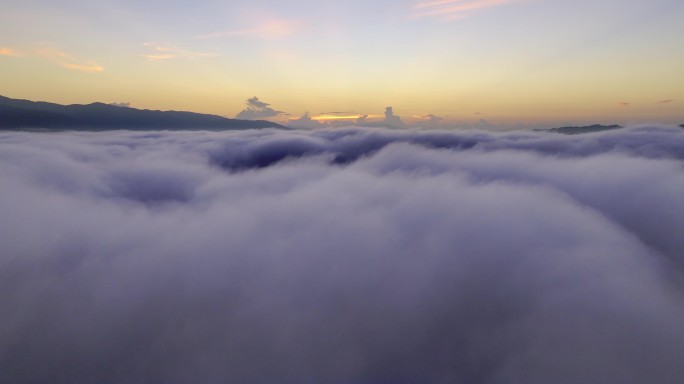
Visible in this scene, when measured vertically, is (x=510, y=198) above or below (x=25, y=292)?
above

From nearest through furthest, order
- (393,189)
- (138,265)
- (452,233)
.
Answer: (138,265) → (452,233) → (393,189)

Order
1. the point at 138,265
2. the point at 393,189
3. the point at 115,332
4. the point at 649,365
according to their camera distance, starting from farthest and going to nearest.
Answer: the point at 393,189
the point at 138,265
the point at 115,332
the point at 649,365

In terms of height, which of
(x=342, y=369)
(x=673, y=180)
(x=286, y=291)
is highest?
(x=673, y=180)

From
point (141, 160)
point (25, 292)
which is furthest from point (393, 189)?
point (141, 160)

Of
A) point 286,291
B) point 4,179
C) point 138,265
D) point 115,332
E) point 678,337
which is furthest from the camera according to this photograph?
point 4,179

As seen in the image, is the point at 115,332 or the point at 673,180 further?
the point at 673,180

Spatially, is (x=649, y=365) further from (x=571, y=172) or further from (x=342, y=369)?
(x=571, y=172)

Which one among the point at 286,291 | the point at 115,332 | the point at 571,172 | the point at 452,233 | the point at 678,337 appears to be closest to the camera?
the point at 678,337

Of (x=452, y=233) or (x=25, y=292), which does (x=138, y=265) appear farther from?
(x=452, y=233)

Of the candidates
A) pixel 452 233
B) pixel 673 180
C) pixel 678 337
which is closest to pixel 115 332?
pixel 452 233
